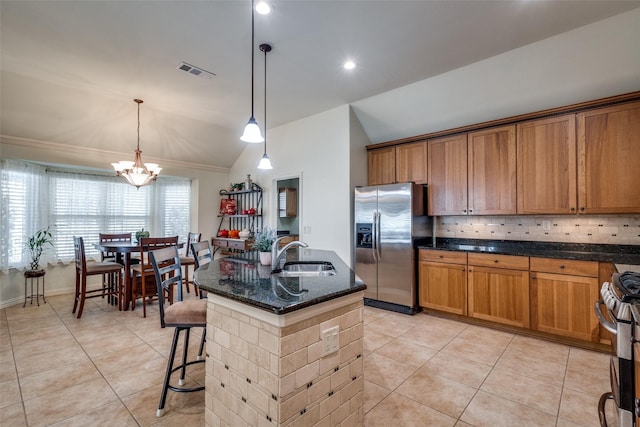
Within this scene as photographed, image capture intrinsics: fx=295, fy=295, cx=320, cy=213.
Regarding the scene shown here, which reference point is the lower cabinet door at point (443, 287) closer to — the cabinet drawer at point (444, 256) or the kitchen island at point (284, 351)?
the cabinet drawer at point (444, 256)

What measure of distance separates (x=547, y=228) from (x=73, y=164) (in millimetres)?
6661

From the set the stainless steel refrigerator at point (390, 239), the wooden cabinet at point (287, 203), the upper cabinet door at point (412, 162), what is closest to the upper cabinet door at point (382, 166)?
the upper cabinet door at point (412, 162)

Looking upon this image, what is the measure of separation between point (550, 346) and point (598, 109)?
240 cm

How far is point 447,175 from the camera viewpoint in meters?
3.88

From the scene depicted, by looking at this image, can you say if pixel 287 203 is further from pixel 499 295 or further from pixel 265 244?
pixel 499 295

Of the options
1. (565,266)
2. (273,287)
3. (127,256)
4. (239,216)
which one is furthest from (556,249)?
(127,256)

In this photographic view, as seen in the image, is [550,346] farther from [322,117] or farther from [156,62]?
[156,62]

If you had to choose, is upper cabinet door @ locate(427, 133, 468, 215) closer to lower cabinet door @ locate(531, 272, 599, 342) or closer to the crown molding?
lower cabinet door @ locate(531, 272, 599, 342)

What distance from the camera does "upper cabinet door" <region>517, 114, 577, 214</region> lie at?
3.07 m

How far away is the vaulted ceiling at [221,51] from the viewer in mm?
2350

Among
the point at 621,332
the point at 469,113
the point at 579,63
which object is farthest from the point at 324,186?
the point at 621,332

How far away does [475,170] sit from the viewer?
367 cm

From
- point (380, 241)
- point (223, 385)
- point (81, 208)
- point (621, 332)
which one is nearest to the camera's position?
point (621, 332)

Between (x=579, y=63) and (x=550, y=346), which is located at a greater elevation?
(x=579, y=63)
